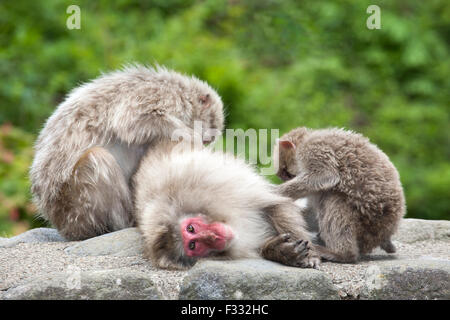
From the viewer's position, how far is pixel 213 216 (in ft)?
13.7

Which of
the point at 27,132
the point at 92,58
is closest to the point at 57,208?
the point at 27,132

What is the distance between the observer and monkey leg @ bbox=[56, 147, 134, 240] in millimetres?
4871

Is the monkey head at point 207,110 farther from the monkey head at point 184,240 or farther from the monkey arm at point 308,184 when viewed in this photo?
the monkey head at point 184,240

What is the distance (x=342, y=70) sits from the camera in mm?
11250

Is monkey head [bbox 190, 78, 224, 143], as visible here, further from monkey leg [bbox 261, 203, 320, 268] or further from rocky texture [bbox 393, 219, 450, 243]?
rocky texture [bbox 393, 219, 450, 243]

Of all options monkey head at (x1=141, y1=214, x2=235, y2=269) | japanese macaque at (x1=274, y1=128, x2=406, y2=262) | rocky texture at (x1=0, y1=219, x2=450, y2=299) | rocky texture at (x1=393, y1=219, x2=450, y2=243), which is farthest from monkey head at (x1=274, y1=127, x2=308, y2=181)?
rocky texture at (x1=393, y1=219, x2=450, y2=243)

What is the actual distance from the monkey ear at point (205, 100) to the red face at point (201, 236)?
1.77 metres

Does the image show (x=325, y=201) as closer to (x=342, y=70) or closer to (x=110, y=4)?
(x=342, y=70)

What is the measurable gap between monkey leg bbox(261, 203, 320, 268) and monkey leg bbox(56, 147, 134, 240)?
1306 millimetres

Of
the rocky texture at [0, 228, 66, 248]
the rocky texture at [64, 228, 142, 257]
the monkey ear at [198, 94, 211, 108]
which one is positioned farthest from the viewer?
the monkey ear at [198, 94, 211, 108]

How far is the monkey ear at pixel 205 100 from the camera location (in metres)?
5.59

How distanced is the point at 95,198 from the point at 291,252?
1.72 metres
